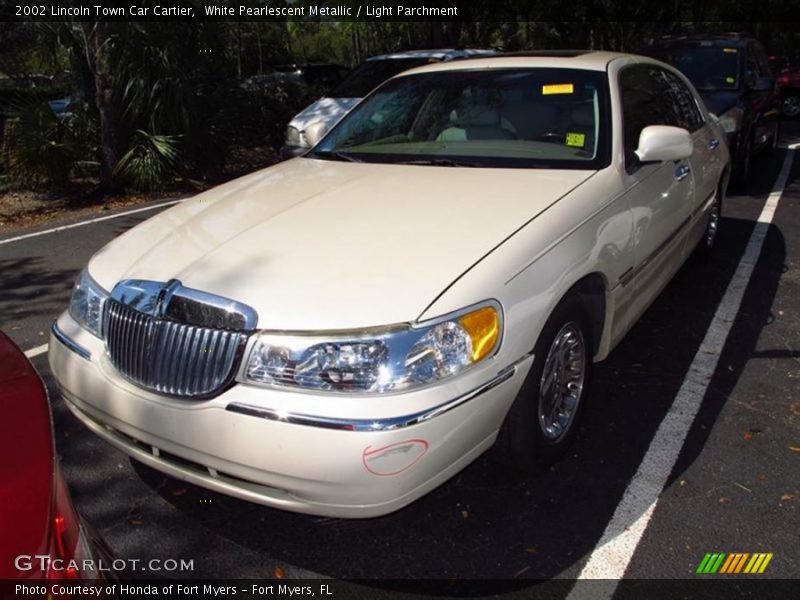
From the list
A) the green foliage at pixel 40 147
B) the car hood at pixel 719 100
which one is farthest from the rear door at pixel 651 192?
the green foliage at pixel 40 147

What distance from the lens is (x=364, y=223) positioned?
9.91 ft

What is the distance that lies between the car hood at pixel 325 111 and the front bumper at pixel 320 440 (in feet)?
22.8

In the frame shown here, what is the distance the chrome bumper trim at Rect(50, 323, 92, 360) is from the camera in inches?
109

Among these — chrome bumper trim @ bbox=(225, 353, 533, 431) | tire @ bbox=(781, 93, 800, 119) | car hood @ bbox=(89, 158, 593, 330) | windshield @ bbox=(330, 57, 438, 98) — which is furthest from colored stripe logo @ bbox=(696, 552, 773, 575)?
tire @ bbox=(781, 93, 800, 119)

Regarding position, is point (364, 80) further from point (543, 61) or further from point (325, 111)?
point (543, 61)

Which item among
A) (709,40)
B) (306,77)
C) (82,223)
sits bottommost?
(82,223)

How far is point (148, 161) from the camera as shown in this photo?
9.53 meters

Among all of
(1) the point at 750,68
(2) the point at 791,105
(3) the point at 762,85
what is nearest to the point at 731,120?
(3) the point at 762,85

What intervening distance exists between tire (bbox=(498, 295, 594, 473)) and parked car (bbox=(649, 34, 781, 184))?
6274mm

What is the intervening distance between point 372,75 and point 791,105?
14173 millimetres

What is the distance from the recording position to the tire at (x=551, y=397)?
2816 millimetres

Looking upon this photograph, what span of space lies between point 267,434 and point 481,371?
74 cm

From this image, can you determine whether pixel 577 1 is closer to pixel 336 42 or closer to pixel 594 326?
pixel 336 42

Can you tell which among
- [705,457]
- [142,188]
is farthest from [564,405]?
[142,188]
